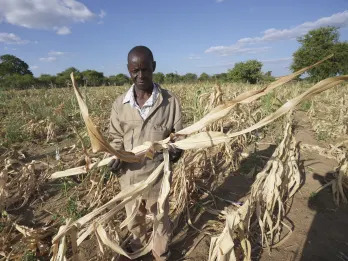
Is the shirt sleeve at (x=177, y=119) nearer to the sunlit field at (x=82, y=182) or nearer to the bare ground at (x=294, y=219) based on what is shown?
the sunlit field at (x=82, y=182)

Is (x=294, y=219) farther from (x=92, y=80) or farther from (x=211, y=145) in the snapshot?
(x=92, y=80)

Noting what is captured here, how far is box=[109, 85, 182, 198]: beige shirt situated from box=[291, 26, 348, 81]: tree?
82.8ft

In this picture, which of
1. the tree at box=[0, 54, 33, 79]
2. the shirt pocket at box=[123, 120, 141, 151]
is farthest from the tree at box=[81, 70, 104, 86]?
the tree at box=[0, 54, 33, 79]

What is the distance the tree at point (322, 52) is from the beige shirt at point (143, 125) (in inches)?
993

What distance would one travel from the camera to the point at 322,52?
24.3 meters

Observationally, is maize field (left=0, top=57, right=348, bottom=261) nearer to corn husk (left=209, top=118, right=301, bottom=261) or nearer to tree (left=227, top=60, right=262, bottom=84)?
corn husk (left=209, top=118, right=301, bottom=261)

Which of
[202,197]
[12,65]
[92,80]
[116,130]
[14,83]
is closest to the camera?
[116,130]

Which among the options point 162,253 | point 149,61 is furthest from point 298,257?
point 149,61

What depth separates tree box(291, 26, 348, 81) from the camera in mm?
23219

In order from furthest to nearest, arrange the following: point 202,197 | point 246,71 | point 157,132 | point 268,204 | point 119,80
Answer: point 246,71
point 119,80
point 202,197
point 268,204
point 157,132

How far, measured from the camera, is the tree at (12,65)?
129ft

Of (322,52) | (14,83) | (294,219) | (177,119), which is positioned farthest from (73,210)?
(322,52)

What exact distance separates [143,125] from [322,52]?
28.2 metres

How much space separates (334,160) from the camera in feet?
11.4
